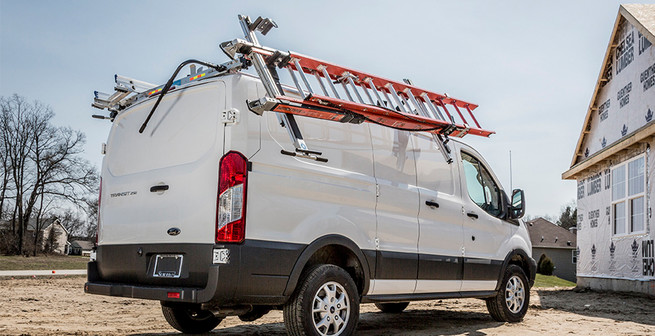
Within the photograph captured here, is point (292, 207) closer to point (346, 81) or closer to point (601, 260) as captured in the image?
point (346, 81)

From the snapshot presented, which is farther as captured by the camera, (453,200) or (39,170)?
(39,170)

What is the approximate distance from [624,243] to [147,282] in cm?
1228

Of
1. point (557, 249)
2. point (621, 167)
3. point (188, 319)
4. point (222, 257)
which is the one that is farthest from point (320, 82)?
point (557, 249)

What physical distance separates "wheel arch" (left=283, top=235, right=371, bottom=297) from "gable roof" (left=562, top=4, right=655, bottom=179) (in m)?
8.90

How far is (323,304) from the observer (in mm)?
5051

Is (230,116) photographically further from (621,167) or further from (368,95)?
(621,167)

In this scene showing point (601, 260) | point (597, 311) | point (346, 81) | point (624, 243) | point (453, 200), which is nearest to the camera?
point (346, 81)

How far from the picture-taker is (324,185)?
5.18 metres

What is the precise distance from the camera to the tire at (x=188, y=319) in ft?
20.1

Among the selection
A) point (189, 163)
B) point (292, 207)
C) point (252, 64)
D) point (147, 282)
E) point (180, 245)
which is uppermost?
point (252, 64)

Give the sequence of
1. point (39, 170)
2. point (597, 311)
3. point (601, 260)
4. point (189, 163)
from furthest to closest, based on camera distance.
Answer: point (39, 170), point (601, 260), point (597, 311), point (189, 163)

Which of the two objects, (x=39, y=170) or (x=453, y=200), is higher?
(x=39, y=170)

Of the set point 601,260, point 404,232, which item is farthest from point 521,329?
point 601,260

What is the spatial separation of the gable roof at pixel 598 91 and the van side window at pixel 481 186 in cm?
592
